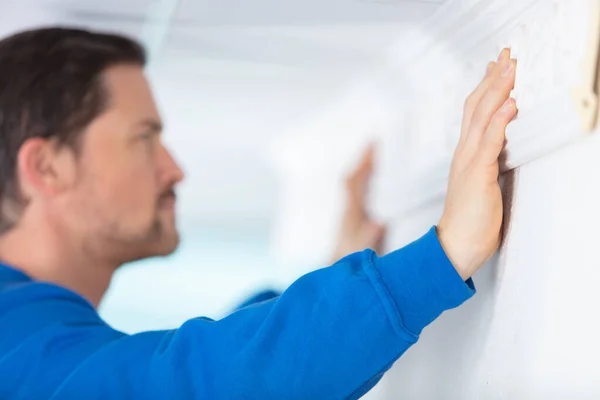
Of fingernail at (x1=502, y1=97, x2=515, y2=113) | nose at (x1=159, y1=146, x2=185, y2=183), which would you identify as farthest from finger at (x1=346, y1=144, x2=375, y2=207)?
fingernail at (x1=502, y1=97, x2=515, y2=113)

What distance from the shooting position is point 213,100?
1412 mm

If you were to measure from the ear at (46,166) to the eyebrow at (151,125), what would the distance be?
115 mm

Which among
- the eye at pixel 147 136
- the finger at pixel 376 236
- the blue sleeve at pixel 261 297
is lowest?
the blue sleeve at pixel 261 297

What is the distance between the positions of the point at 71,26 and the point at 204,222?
1.11 metres

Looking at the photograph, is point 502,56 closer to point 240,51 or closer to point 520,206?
point 520,206

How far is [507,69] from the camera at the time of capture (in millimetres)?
733

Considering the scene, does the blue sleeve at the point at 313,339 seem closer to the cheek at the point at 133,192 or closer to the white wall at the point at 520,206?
the white wall at the point at 520,206

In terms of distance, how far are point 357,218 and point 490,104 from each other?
0.70m

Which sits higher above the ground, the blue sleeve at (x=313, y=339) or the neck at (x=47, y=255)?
the blue sleeve at (x=313, y=339)

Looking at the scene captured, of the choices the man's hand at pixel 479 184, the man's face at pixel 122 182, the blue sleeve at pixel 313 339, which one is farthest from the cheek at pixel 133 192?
the man's hand at pixel 479 184

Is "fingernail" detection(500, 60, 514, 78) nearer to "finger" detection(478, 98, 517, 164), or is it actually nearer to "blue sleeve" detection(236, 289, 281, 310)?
"finger" detection(478, 98, 517, 164)

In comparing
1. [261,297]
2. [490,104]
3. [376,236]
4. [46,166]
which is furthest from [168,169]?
[490,104]

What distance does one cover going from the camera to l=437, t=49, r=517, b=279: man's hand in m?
0.66

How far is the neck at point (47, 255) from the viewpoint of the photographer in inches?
40.1
